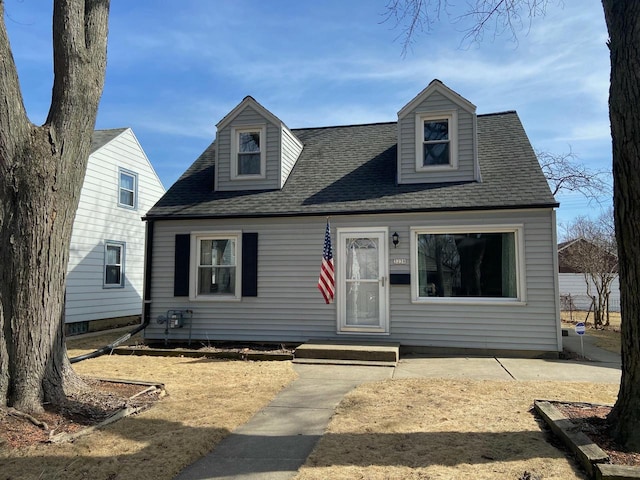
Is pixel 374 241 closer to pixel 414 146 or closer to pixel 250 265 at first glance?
pixel 414 146

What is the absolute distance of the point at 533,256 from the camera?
803 cm

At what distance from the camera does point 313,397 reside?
18.1 feet

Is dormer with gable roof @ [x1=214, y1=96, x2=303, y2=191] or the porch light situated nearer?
the porch light

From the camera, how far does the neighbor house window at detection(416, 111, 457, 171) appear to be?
9.24 m

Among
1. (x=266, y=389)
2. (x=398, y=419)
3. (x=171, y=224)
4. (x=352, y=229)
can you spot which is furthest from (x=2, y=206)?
(x=352, y=229)

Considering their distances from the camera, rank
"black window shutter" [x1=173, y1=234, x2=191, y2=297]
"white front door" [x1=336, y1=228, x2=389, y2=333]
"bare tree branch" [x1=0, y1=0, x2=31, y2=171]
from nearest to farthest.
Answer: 1. "bare tree branch" [x1=0, y1=0, x2=31, y2=171]
2. "white front door" [x1=336, y1=228, x2=389, y2=333]
3. "black window shutter" [x1=173, y1=234, x2=191, y2=297]

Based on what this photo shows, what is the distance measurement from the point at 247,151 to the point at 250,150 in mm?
79

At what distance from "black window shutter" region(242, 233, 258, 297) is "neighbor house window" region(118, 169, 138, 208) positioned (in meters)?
6.72

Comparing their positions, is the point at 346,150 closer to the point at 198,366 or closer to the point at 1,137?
the point at 198,366

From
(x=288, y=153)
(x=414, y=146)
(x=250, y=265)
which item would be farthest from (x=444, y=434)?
(x=288, y=153)

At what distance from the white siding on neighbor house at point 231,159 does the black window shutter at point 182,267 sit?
60.4 inches

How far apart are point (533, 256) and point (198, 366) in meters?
6.33

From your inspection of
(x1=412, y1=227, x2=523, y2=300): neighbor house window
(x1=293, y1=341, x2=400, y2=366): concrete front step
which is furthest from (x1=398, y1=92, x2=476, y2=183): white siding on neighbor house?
(x1=293, y1=341, x2=400, y2=366): concrete front step

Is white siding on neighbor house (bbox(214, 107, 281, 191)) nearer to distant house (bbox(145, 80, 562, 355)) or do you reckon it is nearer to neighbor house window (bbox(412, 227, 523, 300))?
distant house (bbox(145, 80, 562, 355))
